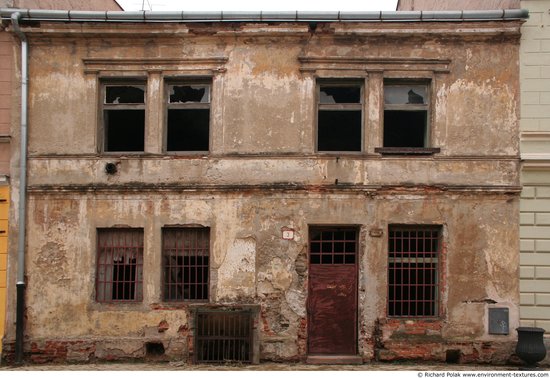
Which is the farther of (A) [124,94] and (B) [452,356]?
(A) [124,94]

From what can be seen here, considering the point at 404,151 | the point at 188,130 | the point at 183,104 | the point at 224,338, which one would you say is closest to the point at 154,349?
the point at 224,338

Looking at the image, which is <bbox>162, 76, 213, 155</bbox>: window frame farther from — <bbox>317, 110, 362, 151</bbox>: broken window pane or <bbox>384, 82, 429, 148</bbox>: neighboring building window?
<bbox>384, 82, 429, 148</bbox>: neighboring building window

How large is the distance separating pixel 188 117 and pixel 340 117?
298 cm

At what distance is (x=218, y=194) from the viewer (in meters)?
11.5

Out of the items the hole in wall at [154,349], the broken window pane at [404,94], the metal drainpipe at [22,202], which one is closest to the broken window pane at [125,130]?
the metal drainpipe at [22,202]

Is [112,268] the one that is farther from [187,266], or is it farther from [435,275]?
[435,275]

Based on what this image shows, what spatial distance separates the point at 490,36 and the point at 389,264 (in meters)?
4.72

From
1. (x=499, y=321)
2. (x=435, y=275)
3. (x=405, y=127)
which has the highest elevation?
(x=405, y=127)

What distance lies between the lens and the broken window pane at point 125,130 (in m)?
11.9

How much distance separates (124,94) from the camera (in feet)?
39.3

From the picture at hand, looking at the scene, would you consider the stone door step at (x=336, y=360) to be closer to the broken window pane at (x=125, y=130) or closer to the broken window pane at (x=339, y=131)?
the broken window pane at (x=339, y=131)

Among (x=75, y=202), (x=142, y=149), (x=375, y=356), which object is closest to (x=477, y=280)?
(x=375, y=356)

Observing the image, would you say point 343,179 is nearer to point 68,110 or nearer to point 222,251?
point 222,251

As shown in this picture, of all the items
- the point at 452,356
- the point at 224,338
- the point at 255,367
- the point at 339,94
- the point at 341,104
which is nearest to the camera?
the point at 255,367
